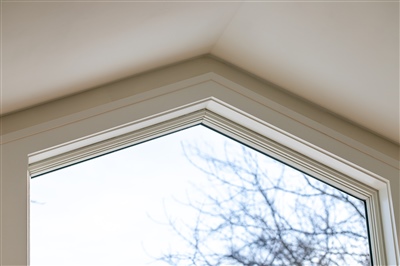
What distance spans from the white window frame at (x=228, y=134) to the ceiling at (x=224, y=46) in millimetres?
106

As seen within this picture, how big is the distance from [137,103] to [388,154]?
3.54 feet

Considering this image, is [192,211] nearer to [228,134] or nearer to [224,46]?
[228,134]

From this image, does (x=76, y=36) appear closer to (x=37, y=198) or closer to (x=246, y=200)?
(x=37, y=198)

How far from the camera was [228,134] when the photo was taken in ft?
9.71

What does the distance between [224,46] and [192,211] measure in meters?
0.69

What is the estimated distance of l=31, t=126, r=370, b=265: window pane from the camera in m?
2.69

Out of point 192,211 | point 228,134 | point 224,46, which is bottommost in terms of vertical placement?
point 192,211

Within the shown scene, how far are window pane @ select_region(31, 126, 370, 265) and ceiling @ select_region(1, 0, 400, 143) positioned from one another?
35 centimetres

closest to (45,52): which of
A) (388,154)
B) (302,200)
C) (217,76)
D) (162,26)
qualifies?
(162,26)

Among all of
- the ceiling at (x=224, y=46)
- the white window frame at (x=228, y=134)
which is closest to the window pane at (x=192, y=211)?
the white window frame at (x=228, y=134)

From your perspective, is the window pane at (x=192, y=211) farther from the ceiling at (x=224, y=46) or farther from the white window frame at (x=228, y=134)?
the ceiling at (x=224, y=46)

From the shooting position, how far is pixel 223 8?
8.30ft

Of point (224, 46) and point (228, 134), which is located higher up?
point (224, 46)

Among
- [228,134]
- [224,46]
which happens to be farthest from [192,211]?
[224,46]
